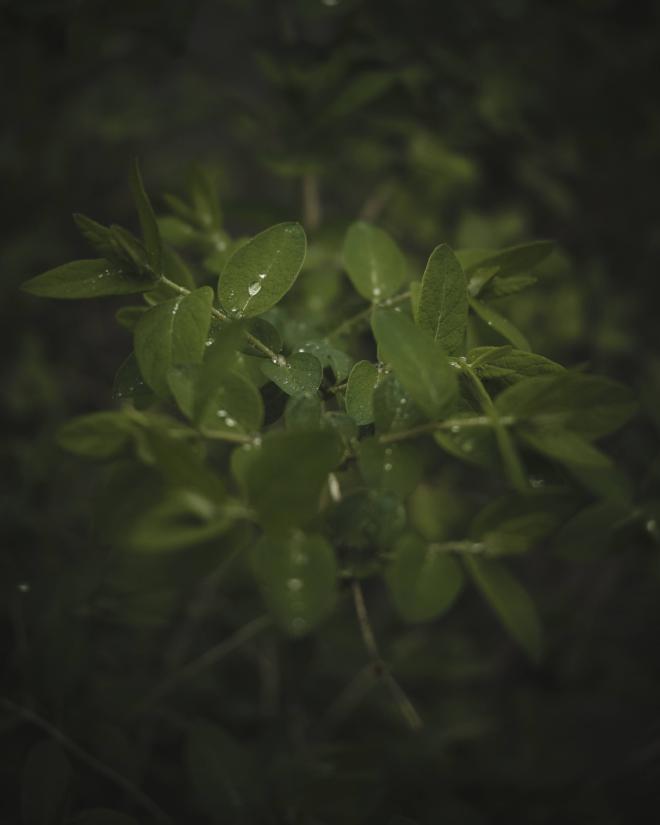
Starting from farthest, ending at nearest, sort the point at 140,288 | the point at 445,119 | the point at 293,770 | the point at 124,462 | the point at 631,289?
the point at 631,289
the point at 445,119
the point at 293,770
the point at 140,288
the point at 124,462

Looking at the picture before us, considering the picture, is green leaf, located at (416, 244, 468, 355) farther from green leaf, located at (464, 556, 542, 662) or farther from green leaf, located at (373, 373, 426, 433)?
green leaf, located at (464, 556, 542, 662)

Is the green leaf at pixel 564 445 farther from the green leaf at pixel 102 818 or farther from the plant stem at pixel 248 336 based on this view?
the green leaf at pixel 102 818

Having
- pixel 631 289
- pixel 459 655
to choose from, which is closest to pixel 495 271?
pixel 459 655

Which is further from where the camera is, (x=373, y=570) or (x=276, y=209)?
(x=276, y=209)

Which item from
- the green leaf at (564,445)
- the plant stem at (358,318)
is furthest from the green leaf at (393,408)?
the plant stem at (358,318)

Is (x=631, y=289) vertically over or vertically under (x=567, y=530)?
over

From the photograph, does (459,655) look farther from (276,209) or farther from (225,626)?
(276,209)

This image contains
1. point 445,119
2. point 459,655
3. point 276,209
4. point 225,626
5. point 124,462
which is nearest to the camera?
point 124,462

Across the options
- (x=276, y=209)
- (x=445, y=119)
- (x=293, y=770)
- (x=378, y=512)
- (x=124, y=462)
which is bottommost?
(x=293, y=770)

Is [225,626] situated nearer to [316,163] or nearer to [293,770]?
[293,770]
